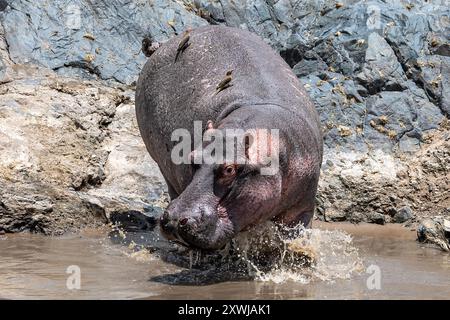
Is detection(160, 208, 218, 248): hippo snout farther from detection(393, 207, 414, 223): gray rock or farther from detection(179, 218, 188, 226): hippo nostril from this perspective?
detection(393, 207, 414, 223): gray rock

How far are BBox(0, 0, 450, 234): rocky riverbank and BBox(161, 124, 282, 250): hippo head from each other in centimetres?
257

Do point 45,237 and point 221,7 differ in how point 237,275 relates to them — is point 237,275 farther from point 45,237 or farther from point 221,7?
point 221,7

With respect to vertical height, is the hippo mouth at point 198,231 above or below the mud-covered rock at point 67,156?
below

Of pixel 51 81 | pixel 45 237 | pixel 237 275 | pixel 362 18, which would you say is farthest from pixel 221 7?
pixel 237 275

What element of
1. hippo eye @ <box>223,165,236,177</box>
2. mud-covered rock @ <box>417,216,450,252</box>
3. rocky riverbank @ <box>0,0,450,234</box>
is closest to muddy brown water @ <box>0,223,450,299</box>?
mud-covered rock @ <box>417,216,450,252</box>

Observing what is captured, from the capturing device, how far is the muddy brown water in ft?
15.7

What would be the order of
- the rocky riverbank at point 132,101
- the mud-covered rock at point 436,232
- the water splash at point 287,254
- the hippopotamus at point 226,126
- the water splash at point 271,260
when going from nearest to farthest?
the hippopotamus at point 226,126, the water splash at point 271,260, the water splash at point 287,254, the mud-covered rock at point 436,232, the rocky riverbank at point 132,101

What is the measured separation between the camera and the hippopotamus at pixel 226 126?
494 cm

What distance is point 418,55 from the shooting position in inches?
379

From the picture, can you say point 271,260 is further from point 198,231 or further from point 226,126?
point 198,231

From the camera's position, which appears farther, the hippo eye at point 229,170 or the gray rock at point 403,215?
the gray rock at point 403,215

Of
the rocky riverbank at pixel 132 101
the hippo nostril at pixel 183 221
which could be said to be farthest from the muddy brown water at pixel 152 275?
the rocky riverbank at pixel 132 101

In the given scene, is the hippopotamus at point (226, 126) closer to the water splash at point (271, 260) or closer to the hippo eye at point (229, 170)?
the hippo eye at point (229, 170)
